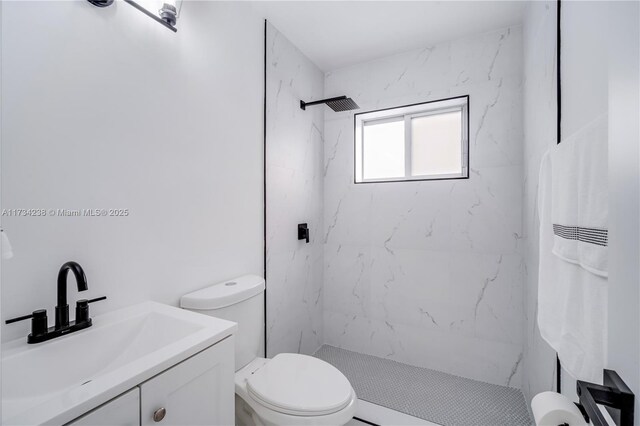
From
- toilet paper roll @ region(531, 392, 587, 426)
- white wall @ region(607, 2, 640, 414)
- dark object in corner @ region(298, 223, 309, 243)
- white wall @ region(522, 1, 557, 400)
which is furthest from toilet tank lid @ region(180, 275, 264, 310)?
white wall @ region(522, 1, 557, 400)

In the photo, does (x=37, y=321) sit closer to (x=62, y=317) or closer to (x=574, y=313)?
(x=62, y=317)

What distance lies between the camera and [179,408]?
2.55 ft

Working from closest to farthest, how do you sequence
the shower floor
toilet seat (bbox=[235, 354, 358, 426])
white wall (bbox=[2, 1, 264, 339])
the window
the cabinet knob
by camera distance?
the cabinet knob → white wall (bbox=[2, 1, 264, 339]) → toilet seat (bbox=[235, 354, 358, 426]) → the shower floor → the window

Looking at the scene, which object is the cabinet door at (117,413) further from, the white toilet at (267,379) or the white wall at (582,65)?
the white wall at (582,65)

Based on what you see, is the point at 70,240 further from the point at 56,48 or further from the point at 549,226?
the point at 549,226

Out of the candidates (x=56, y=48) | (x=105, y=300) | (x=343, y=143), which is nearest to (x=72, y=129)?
(x=56, y=48)

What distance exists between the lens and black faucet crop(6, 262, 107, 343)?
0.79 m

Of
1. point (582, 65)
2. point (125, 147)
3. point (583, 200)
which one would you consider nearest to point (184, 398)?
point (125, 147)

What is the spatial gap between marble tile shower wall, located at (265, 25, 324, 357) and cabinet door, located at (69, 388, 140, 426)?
1189 mm

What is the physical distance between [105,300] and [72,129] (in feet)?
2.00

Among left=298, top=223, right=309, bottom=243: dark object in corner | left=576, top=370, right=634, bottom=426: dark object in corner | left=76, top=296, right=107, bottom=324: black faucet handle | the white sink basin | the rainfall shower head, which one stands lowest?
the white sink basin

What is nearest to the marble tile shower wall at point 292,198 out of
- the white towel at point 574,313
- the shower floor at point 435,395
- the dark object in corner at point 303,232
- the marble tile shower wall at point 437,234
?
the dark object in corner at point 303,232

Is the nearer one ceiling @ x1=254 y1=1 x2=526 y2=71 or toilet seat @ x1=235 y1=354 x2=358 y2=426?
toilet seat @ x1=235 y1=354 x2=358 y2=426

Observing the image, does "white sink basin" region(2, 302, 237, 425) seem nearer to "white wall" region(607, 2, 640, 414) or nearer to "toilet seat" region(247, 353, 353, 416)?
"toilet seat" region(247, 353, 353, 416)
